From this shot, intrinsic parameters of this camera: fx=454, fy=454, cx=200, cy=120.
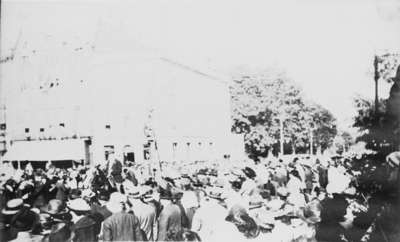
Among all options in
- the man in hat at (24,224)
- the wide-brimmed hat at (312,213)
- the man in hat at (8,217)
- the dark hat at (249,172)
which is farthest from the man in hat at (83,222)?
the wide-brimmed hat at (312,213)

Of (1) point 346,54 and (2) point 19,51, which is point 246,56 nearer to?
(1) point 346,54

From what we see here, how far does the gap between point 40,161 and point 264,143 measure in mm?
1617

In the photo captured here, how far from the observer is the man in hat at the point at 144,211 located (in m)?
3.12

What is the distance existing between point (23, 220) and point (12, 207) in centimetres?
11

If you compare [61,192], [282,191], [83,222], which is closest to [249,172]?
[282,191]

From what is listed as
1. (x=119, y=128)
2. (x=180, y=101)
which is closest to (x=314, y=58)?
(x=180, y=101)

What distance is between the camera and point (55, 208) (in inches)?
122

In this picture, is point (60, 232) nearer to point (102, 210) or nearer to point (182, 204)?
point (102, 210)

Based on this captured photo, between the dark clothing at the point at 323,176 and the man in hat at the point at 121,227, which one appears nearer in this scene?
the man in hat at the point at 121,227

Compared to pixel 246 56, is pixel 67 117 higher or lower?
lower

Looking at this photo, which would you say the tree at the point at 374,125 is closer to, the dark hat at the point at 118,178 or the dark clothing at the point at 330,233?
the dark clothing at the point at 330,233

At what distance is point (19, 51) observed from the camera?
3.12 m

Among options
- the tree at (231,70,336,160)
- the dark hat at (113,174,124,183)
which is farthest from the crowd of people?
the tree at (231,70,336,160)

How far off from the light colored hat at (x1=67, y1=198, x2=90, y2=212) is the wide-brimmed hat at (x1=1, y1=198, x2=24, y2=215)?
12.5 inches
